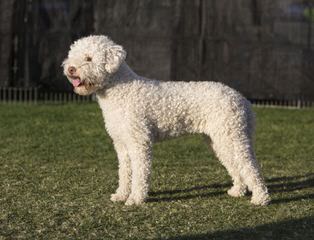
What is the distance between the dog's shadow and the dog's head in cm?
117

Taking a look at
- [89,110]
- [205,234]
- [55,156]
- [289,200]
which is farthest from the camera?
[89,110]

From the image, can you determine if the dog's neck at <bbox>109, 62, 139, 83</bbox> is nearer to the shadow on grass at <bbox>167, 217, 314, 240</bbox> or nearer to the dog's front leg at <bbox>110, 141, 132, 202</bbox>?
the dog's front leg at <bbox>110, 141, 132, 202</bbox>

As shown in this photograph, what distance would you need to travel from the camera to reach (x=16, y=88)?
576 inches

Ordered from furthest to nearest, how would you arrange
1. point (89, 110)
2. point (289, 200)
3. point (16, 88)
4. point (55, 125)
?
point (16, 88) < point (89, 110) < point (55, 125) < point (289, 200)

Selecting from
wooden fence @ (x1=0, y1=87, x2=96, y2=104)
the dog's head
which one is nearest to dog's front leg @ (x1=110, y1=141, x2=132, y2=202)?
the dog's head

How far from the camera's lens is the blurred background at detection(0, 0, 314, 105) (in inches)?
573

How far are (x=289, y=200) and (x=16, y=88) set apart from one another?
9119mm

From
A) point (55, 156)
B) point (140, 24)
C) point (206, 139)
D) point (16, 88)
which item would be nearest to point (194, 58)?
point (140, 24)

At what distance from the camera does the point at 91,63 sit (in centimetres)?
603

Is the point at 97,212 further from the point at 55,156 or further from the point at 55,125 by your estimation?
the point at 55,125

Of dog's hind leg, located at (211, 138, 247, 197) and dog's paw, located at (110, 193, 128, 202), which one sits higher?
dog's hind leg, located at (211, 138, 247, 197)

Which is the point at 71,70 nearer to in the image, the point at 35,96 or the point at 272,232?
the point at 272,232

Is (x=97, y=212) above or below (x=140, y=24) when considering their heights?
below

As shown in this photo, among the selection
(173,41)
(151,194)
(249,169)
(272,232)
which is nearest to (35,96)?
(173,41)
